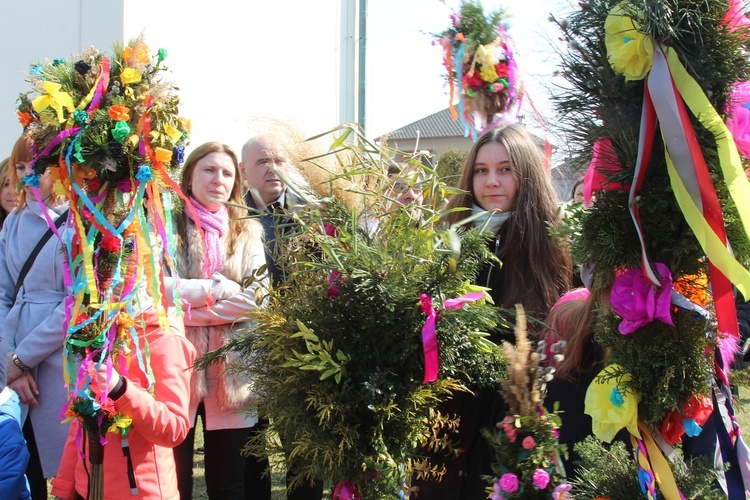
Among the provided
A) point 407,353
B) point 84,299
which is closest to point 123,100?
point 84,299

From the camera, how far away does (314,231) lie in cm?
164

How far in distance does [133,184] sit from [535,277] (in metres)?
1.45

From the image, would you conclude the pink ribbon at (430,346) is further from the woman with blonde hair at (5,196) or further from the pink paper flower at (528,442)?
the woman with blonde hair at (5,196)

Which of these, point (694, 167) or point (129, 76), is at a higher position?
point (129, 76)

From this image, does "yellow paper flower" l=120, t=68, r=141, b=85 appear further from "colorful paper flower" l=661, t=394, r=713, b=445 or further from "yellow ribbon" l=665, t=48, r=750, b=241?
"colorful paper flower" l=661, t=394, r=713, b=445

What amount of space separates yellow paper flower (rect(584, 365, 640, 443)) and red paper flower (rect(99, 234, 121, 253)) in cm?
163

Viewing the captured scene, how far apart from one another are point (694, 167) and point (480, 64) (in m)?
2.36

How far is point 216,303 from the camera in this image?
329 cm

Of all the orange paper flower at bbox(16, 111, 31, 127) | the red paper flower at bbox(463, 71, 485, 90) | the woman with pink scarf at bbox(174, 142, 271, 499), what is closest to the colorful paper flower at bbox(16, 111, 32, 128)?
the orange paper flower at bbox(16, 111, 31, 127)

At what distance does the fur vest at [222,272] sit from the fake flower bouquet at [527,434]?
188 centimetres

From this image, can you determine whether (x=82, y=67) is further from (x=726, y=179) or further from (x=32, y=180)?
(x=726, y=179)

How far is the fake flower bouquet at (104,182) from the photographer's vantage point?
89.5 inches

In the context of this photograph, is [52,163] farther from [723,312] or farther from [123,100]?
[723,312]

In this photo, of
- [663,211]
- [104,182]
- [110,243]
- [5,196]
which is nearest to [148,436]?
[110,243]
